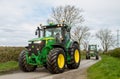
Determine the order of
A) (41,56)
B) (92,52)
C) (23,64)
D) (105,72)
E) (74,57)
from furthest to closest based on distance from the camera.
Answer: (92,52) < (74,57) < (23,64) < (41,56) < (105,72)

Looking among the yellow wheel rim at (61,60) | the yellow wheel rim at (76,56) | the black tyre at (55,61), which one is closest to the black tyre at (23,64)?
the black tyre at (55,61)

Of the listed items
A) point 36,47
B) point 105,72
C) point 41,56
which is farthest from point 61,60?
point 105,72

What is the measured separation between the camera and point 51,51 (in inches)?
614

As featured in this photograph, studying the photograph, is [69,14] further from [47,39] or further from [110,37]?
[110,37]

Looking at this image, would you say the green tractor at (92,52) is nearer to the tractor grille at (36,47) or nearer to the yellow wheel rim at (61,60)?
the yellow wheel rim at (61,60)

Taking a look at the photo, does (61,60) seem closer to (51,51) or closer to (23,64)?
(51,51)

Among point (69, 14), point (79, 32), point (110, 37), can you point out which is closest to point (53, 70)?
point (69, 14)

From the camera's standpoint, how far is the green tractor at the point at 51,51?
15.6 meters

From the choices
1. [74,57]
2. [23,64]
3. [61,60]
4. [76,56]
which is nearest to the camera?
[61,60]

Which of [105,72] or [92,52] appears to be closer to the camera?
[105,72]

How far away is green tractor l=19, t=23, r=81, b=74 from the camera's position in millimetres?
15555

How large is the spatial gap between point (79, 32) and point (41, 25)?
44.7m

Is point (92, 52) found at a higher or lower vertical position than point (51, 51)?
lower

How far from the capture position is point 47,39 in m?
16.3
